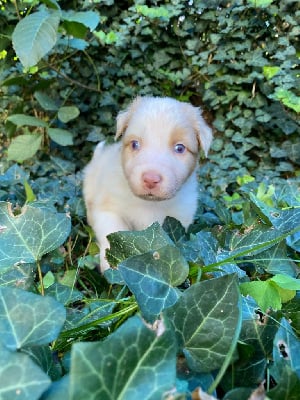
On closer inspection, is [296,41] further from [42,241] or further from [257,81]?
[42,241]

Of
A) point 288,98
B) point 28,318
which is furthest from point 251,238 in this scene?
point 288,98

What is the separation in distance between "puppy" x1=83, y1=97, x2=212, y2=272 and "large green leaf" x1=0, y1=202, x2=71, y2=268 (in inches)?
38.1

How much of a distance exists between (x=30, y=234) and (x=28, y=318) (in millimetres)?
314

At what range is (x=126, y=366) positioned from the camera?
1.39 feet

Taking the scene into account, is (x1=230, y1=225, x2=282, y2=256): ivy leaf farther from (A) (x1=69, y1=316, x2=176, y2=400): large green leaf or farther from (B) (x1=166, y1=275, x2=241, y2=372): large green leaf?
(A) (x1=69, y1=316, x2=176, y2=400): large green leaf

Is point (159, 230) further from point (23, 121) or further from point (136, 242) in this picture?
point (23, 121)

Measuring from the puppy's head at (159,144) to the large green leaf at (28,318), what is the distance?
4.14ft

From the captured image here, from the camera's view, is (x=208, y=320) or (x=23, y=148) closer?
(x=208, y=320)

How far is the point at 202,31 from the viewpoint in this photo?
14.6 feet

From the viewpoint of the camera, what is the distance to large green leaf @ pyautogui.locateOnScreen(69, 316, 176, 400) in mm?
390

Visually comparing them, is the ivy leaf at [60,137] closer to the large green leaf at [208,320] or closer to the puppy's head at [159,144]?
the puppy's head at [159,144]

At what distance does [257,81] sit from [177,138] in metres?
2.58

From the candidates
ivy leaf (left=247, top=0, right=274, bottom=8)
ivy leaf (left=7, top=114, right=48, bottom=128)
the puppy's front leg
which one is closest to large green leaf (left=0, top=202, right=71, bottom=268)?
the puppy's front leg

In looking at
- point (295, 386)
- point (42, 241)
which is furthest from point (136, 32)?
point (295, 386)
